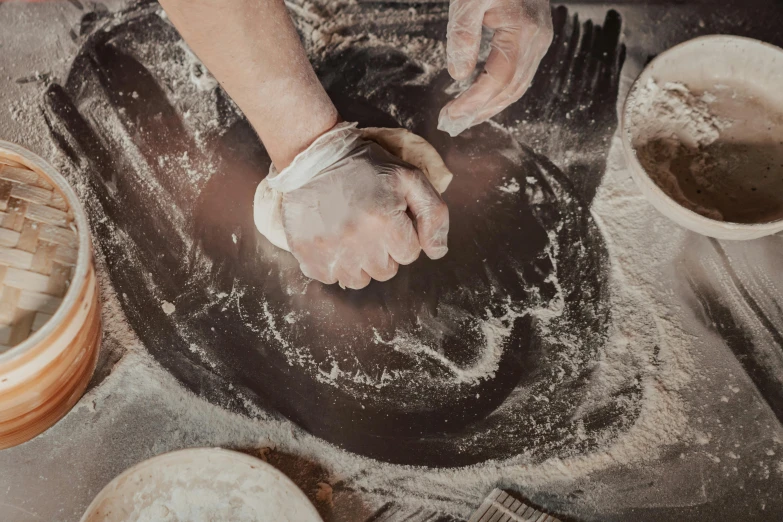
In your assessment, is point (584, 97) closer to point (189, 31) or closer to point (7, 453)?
point (189, 31)

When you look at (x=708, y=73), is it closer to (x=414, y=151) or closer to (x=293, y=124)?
(x=414, y=151)

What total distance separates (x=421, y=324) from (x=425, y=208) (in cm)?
34

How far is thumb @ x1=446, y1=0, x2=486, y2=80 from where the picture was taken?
54.8 inches

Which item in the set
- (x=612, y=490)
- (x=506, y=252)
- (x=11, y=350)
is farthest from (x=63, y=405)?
(x=612, y=490)

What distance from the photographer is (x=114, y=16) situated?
1.88 meters

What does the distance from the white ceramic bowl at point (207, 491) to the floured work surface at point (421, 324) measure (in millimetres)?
119

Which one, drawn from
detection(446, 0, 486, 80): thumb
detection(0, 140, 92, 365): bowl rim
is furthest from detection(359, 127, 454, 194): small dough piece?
detection(0, 140, 92, 365): bowl rim

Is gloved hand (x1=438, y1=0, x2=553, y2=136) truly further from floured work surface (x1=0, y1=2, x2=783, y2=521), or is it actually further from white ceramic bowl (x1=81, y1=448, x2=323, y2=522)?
white ceramic bowl (x1=81, y1=448, x2=323, y2=522)

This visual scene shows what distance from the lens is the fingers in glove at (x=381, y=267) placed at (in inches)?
57.4

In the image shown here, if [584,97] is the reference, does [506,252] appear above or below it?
below

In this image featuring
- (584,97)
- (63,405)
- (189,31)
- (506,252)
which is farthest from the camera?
(584,97)

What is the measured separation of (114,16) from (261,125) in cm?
85

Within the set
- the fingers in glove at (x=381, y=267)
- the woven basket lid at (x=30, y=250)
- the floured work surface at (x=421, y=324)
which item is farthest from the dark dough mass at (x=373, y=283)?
the woven basket lid at (x=30, y=250)

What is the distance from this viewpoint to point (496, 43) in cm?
144
